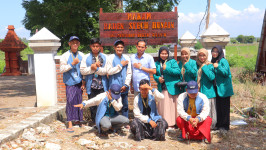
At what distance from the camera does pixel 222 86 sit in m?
4.60

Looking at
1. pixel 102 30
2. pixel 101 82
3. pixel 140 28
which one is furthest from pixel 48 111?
pixel 140 28

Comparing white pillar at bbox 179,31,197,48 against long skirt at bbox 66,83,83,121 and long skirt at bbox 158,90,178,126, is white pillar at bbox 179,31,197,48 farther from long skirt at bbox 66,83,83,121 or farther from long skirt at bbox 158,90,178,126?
long skirt at bbox 66,83,83,121

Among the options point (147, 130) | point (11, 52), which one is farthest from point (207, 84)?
point (11, 52)

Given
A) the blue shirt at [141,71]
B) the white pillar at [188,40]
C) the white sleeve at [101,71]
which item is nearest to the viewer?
the white sleeve at [101,71]

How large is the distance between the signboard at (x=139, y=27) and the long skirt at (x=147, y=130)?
2.46m

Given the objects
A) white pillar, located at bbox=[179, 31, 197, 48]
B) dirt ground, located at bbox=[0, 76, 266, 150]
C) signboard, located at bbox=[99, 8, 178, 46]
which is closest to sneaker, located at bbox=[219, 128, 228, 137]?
dirt ground, located at bbox=[0, 76, 266, 150]

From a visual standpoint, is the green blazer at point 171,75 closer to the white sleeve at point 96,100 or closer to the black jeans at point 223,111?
the black jeans at point 223,111

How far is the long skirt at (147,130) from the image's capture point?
4.30m

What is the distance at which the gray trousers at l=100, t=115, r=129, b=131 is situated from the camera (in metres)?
4.31

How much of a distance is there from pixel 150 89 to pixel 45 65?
3074 mm

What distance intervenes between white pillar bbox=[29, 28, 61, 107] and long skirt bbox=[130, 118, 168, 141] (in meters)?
2.76

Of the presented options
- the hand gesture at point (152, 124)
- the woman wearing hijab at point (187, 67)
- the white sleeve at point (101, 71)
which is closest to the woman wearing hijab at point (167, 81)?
the woman wearing hijab at point (187, 67)

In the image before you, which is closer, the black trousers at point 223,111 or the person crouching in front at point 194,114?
the person crouching in front at point 194,114

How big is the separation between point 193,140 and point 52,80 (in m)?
3.69
